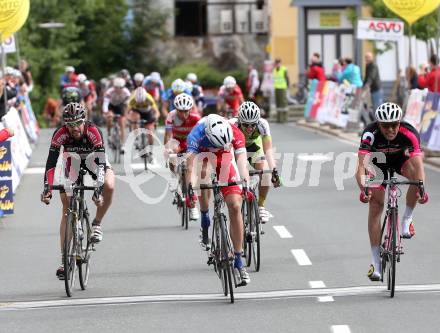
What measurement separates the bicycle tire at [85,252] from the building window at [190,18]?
52.1 metres

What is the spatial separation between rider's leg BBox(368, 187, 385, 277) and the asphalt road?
278mm

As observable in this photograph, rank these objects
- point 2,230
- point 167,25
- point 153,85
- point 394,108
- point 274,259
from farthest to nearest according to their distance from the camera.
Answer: point 167,25 → point 153,85 → point 2,230 → point 274,259 → point 394,108

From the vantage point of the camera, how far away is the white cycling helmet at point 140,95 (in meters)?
26.3

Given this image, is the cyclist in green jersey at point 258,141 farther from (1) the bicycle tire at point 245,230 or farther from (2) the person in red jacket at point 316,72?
(2) the person in red jacket at point 316,72

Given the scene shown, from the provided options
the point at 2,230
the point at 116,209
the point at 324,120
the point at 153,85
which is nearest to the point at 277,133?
the point at 324,120

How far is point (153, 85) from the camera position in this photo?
99.1ft

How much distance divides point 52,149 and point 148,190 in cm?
939

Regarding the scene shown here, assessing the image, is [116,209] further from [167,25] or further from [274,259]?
[167,25]

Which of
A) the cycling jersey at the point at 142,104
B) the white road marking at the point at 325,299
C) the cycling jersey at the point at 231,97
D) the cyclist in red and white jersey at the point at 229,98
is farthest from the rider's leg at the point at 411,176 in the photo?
the cycling jersey at the point at 231,97

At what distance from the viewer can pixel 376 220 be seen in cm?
1223

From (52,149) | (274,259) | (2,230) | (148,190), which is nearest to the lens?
(52,149)

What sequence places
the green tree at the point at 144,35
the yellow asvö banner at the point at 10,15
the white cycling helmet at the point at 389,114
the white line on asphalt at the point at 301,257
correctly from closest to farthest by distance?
1. the white cycling helmet at the point at 389,114
2. the white line on asphalt at the point at 301,257
3. the yellow asvö banner at the point at 10,15
4. the green tree at the point at 144,35

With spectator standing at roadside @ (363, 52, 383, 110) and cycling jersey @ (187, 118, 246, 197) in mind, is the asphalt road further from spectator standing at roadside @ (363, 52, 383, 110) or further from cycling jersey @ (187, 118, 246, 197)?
spectator standing at roadside @ (363, 52, 383, 110)

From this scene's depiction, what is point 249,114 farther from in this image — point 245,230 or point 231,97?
point 231,97
